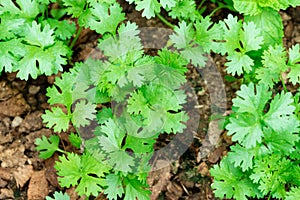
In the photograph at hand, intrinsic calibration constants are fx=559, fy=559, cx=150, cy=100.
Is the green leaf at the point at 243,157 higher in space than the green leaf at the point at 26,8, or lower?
lower

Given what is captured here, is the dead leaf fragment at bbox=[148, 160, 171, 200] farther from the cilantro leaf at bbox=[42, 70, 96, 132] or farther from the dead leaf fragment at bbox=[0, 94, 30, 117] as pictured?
the dead leaf fragment at bbox=[0, 94, 30, 117]

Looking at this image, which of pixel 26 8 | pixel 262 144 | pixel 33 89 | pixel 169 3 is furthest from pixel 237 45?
pixel 33 89

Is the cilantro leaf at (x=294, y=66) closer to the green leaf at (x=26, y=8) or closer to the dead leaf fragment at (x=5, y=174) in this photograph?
the green leaf at (x=26, y=8)

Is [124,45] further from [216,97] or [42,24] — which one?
[216,97]

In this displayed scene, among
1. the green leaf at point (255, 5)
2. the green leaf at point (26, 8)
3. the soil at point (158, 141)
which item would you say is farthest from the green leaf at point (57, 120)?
the green leaf at point (255, 5)

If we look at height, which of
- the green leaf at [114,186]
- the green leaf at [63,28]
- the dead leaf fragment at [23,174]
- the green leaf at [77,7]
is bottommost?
the dead leaf fragment at [23,174]

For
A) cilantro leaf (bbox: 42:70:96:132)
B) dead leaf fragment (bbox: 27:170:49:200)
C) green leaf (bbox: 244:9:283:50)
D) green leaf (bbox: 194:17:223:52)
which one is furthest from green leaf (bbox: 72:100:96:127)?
green leaf (bbox: 244:9:283:50)
